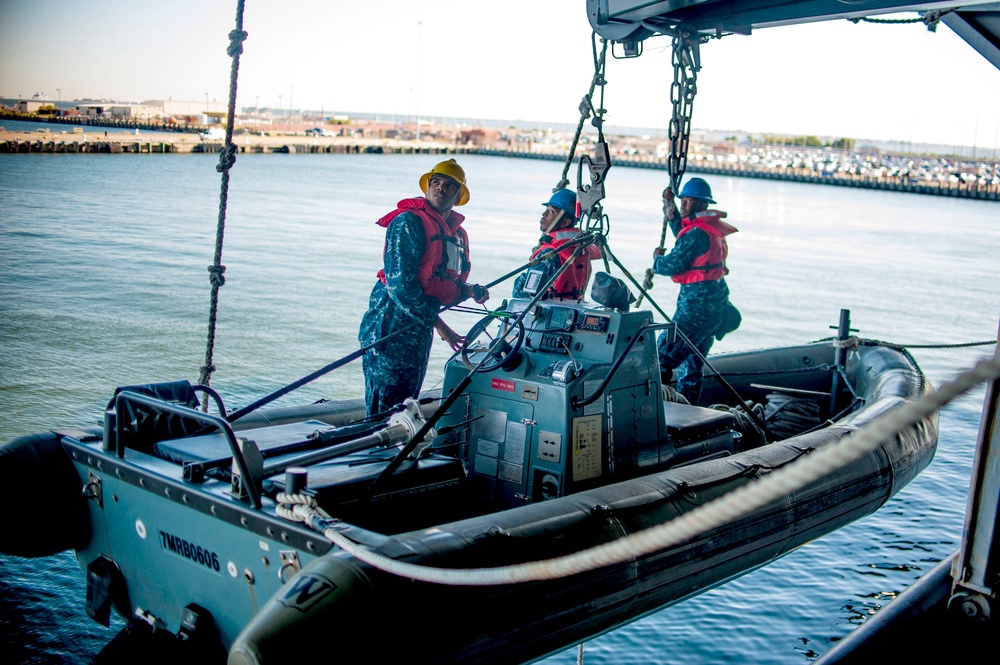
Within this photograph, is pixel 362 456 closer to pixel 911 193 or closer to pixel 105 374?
pixel 105 374

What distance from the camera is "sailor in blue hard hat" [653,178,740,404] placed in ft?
23.7

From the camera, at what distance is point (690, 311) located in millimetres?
7383

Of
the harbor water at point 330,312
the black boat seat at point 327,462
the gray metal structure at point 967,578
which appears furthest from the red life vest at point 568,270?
the gray metal structure at point 967,578

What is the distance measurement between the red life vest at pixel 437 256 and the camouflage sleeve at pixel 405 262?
0.04 metres

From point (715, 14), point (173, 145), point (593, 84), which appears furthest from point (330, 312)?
point (173, 145)

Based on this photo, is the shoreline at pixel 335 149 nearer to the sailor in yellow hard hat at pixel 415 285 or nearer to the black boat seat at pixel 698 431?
the sailor in yellow hard hat at pixel 415 285

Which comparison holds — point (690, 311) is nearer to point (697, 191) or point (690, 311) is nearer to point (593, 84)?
point (697, 191)

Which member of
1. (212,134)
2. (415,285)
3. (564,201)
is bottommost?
(415,285)

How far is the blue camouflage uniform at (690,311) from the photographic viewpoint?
7113 millimetres

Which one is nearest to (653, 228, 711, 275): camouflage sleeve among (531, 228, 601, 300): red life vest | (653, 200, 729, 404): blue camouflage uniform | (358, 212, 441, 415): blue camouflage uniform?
(653, 200, 729, 404): blue camouflage uniform

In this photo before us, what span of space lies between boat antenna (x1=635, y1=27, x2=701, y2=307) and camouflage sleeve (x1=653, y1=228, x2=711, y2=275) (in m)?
0.25

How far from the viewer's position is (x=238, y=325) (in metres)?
13.2

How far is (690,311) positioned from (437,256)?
292cm

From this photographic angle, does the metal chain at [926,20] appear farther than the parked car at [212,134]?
No
